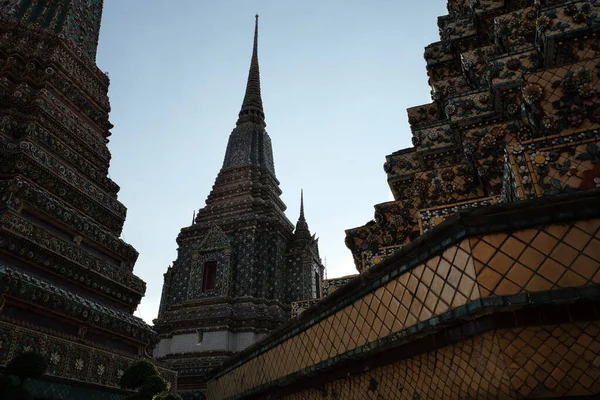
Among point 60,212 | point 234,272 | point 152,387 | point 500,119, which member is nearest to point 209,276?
point 234,272

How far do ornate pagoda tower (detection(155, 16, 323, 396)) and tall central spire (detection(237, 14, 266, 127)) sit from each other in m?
2.38

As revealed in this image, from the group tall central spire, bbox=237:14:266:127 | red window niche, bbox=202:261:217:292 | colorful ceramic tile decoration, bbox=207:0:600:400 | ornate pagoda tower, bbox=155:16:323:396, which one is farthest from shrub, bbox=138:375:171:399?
tall central spire, bbox=237:14:266:127

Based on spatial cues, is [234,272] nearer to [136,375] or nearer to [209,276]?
[209,276]

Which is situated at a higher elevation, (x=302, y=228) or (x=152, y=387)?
(x=302, y=228)

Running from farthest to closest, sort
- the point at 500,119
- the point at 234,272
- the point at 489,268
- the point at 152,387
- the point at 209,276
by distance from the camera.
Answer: the point at 209,276 < the point at 234,272 < the point at 500,119 < the point at 152,387 < the point at 489,268

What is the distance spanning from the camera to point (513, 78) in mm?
7668

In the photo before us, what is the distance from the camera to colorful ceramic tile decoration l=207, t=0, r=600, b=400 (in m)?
3.19

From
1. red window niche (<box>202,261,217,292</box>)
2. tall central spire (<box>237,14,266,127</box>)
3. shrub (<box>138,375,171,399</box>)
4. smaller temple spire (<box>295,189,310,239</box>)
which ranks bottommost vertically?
shrub (<box>138,375,171,399</box>)

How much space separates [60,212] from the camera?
34.5ft

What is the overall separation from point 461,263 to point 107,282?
995 centimetres

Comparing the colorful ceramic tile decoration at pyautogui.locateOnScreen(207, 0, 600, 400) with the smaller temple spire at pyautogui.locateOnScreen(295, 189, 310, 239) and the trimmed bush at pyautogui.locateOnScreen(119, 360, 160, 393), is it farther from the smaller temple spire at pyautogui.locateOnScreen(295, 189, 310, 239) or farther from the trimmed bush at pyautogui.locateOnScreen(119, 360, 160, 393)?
the smaller temple spire at pyautogui.locateOnScreen(295, 189, 310, 239)

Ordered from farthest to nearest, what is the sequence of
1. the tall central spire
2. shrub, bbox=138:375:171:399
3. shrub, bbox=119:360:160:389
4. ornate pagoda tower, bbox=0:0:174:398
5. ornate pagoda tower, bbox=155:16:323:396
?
the tall central spire → ornate pagoda tower, bbox=155:16:323:396 → ornate pagoda tower, bbox=0:0:174:398 → shrub, bbox=119:360:160:389 → shrub, bbox=138:375:171:399

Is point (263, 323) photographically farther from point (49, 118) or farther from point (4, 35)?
point (4, 35)

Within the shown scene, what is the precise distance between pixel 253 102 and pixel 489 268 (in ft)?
107
